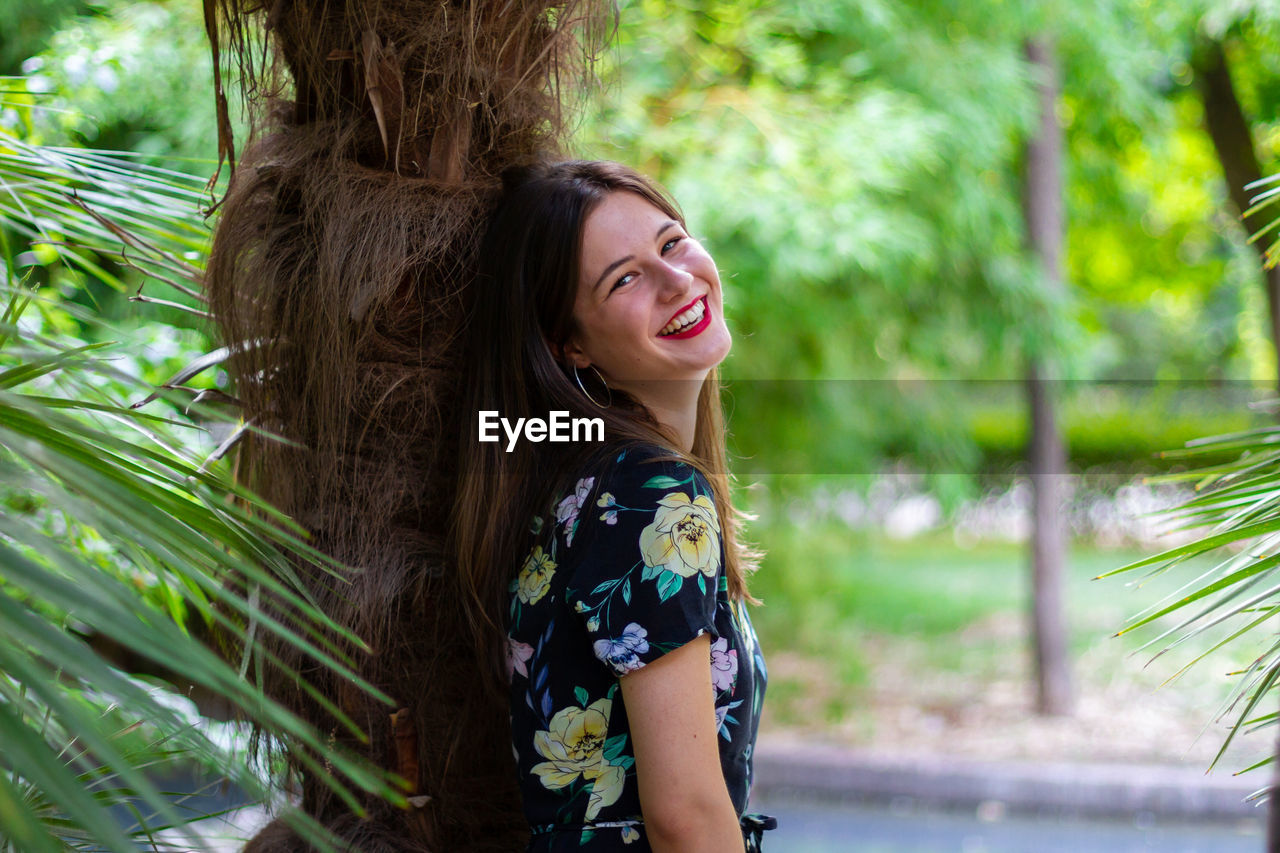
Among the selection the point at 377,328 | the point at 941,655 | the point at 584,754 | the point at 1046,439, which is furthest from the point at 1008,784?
the point at 377,328

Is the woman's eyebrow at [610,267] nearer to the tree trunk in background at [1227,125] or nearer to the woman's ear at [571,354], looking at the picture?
the woman's ear at [571,354]

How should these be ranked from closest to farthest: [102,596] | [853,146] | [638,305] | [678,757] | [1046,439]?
[102,596], [678,757], [638,305], [853,146], [1046,439]

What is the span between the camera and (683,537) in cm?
130

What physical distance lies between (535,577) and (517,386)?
0.25m

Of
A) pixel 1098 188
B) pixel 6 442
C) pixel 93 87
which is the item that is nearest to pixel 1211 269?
pixel 1098 188

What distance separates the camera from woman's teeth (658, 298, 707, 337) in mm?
1498

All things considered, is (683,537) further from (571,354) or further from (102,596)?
(102,596)

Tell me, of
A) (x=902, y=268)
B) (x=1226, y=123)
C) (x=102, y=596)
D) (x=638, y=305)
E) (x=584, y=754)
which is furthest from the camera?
(x=1226, y=123)

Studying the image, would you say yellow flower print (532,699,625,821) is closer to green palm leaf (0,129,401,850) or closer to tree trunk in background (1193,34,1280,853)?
green palm leaf (0,129,401,850)

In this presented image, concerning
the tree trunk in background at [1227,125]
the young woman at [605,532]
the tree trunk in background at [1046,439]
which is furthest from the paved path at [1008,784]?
the young woman at [605,532]

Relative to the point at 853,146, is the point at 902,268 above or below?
below

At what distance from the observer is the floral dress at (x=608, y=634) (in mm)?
1280

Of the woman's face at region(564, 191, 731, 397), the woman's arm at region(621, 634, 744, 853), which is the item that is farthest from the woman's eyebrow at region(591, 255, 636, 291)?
the woman's arm at region(621, 634, 744, 853)

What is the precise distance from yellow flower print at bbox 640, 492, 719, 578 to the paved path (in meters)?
4.25
